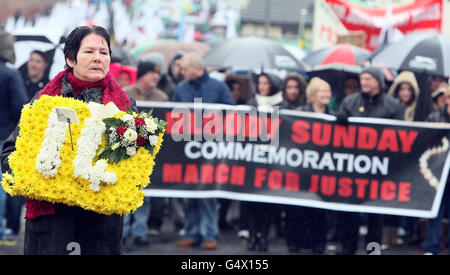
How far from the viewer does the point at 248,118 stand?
27.8 feet

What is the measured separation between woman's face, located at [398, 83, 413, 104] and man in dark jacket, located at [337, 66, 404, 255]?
0.59 m

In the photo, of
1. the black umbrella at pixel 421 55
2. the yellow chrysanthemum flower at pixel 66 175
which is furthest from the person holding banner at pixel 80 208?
the black umbrella at pixel 421 55

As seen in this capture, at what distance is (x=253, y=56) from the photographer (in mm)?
11203

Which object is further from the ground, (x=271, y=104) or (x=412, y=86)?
(x=412, y=86)

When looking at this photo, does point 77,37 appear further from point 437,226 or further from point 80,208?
point 437,226

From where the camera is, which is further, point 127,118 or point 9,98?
point 9,98

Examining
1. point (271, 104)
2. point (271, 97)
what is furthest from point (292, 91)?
point (271, 104)

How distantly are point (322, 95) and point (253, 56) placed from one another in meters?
2.65

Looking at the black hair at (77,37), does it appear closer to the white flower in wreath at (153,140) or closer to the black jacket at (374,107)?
the white flower in wreath at (153,140)

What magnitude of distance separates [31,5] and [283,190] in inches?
206

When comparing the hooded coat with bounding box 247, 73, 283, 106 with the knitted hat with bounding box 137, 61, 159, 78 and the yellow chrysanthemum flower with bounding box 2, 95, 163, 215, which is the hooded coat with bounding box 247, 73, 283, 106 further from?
the yellow chrysanthemum flower with bounding box 2, 95, 163, 215

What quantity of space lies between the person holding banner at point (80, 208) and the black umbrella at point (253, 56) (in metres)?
6.74

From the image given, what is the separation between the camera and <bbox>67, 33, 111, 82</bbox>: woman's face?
415cm

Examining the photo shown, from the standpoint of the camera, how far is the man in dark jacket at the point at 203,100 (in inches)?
352
